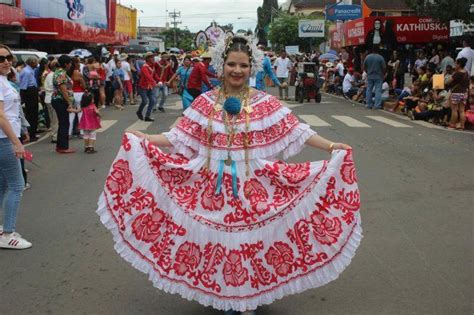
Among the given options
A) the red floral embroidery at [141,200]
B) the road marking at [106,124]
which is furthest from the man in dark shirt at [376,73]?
the red floral embroidery at [141,200]

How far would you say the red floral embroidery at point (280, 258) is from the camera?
11.9 ft

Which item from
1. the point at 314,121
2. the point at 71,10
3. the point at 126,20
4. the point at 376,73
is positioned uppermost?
the point at 126,20

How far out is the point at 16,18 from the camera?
81.8 ft

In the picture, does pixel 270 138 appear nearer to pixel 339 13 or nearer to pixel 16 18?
pixel 16 18

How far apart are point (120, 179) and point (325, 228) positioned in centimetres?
132

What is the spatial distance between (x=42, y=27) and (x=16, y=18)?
120 inches

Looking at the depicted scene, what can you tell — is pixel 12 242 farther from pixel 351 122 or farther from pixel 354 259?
pixel 351 122

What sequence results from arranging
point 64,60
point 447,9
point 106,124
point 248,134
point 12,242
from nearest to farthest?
point 248,134 → point 12,242 → point 64,60 → point 106,124 → point 447,9

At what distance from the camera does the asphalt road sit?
4.21 m

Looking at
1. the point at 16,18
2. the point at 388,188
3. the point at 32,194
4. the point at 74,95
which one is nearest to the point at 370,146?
the point at 388,188

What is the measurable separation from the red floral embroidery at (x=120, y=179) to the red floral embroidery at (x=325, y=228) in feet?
3.87

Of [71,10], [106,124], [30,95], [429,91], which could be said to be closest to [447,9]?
[429,91]

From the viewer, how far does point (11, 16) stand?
24438 millimetres

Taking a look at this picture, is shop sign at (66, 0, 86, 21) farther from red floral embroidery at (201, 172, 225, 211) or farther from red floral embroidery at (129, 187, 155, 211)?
red floral embroidery at (201, 172, 225, 211)
